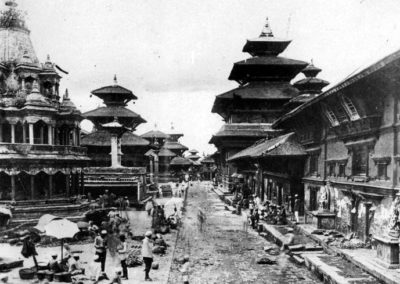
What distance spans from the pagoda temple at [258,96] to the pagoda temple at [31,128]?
23552 mm

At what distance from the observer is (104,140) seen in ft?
162

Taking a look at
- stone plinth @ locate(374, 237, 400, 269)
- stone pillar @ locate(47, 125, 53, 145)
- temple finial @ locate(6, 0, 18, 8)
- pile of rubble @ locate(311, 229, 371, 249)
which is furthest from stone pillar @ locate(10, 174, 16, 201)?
stone plinth @ locate(374, 237, 400, 269)

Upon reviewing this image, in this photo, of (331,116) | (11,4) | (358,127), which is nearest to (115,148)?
(11,4)

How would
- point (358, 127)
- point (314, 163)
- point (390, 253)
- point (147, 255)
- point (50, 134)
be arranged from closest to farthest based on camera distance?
point (390, 253), point (147, 255), point (358, 127), point (314, 163), point (50, 134)

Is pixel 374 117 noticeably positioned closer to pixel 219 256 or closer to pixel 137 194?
pixel 219 256

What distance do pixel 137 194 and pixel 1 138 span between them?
13768 mm

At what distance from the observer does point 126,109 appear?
183ft

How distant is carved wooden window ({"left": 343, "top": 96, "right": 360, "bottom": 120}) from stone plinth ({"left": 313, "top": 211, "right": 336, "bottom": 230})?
502 centimetres

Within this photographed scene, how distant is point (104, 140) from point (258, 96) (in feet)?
59.4

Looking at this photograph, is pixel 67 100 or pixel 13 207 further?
pixel 67 100

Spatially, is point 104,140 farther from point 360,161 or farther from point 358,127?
point 358,127

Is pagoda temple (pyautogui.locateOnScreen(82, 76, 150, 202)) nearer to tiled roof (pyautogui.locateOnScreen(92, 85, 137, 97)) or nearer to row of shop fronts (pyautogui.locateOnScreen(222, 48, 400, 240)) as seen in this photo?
tiled roof (pyautogui.locateOnScreen(92, 85, 137, 97))

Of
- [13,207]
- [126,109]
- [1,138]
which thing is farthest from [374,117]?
[126,109]

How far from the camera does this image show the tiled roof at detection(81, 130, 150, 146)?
4878cm
